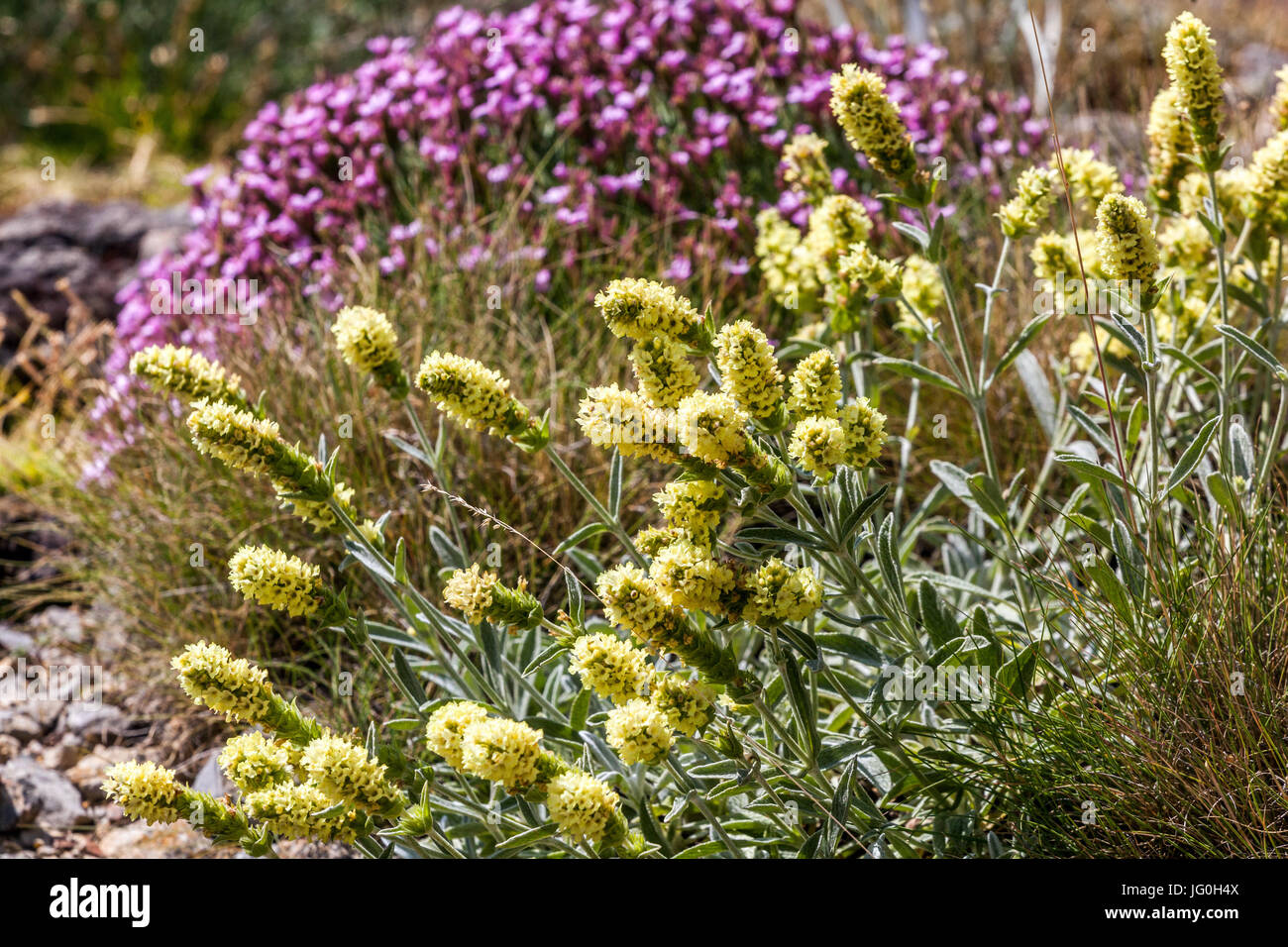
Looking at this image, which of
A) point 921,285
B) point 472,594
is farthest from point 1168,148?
point 472,594

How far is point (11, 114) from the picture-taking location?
27.5ft

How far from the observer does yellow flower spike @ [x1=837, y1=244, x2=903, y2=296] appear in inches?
92.1

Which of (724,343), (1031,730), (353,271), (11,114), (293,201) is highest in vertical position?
(11,114)

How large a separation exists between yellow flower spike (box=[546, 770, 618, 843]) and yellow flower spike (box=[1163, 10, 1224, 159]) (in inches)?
63.6

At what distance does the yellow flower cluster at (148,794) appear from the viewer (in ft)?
6.05

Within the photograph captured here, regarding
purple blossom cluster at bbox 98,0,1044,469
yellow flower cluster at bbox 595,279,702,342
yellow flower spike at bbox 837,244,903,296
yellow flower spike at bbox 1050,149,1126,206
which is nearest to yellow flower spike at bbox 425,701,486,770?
yellow flower cluster at bbox 595,279,702,342

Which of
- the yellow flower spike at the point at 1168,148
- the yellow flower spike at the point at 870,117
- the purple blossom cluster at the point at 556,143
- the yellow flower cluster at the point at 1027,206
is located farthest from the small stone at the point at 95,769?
the yellow flower spike at the point at 1168,148

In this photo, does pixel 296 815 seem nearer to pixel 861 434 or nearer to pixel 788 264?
pixel 861 434

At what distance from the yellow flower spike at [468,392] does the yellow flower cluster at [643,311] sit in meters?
0.21

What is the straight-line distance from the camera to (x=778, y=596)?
5.99 feet

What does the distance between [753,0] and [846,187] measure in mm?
1306

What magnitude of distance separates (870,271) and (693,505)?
73cm
